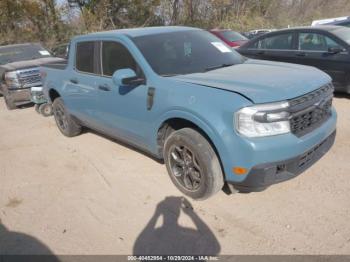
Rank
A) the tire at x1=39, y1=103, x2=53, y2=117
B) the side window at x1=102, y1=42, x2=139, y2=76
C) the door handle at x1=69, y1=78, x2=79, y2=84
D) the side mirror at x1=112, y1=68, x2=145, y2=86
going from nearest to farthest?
the side mirror at x1=112, y1=68, x2=145, y2=86
the side window at x1=102, y1=42, x2=139, y2=76
the door handle at x1=69, y1=78, x2=79, y2=84
the tire at x1=39, y1=103, x2=53, y2=117

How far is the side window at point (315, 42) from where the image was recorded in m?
6.95

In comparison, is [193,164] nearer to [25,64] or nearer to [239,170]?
[239,170]

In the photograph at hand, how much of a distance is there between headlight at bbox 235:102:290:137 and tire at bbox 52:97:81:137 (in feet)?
12.3

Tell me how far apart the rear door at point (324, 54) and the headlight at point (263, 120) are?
14.5ft

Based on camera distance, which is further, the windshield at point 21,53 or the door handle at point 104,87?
the windshield at point 21,53

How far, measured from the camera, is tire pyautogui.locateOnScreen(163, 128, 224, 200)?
10.7 feet

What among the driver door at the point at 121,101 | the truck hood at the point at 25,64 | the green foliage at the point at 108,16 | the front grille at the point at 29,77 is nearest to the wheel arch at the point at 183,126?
the driver door at the point at 121,101

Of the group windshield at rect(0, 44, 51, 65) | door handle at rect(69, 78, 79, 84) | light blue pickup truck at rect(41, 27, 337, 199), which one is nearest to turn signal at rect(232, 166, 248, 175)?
light blue pickup truck at rect(41, 27, 337, 199)

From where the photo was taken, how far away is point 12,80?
27.6ft

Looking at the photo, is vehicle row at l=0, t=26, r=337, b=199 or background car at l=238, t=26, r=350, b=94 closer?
vehicle row at l=0, t=26, r=337, b=199

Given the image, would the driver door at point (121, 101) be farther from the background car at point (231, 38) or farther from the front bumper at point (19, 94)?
the background car at point (231, 38)

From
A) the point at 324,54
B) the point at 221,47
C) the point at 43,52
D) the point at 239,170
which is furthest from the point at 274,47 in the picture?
the point at 43,52

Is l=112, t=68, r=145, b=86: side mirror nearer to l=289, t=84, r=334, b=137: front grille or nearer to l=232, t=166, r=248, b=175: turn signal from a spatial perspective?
l=232, t=166, r=248, b=175: turn signal

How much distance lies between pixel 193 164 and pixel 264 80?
110 cm
